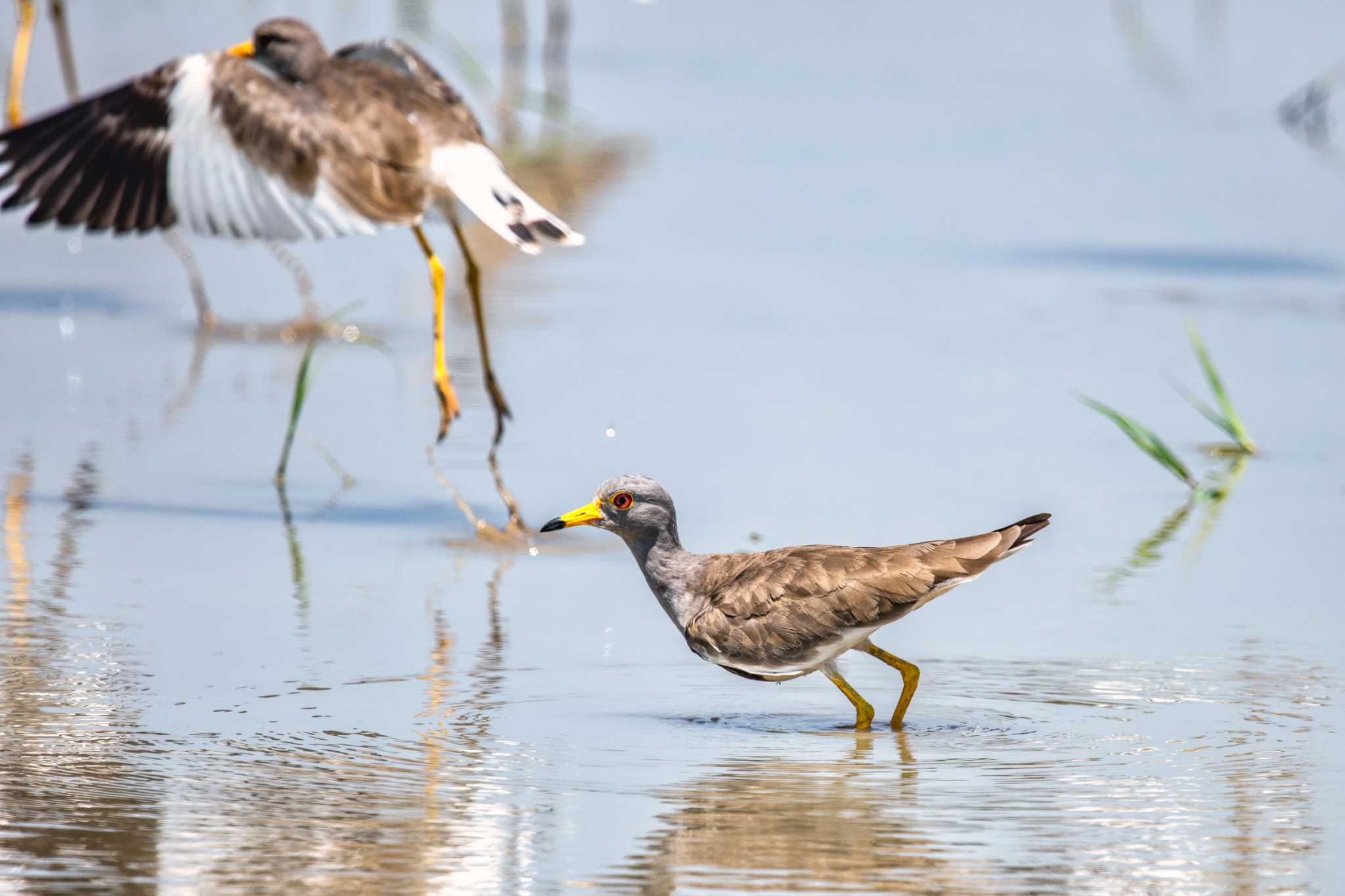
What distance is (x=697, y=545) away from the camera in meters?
8.30

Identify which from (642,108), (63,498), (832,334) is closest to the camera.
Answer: (63,498)

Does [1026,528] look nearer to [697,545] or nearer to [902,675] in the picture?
[902,675]

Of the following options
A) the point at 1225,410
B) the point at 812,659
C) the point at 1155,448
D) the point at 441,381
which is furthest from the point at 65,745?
the point at 1225,410

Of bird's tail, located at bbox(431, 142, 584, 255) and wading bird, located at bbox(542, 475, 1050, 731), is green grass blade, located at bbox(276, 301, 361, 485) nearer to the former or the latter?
bird's tail, located at bbox(431, 142, 584, 255)

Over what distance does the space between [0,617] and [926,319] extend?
21.2ft

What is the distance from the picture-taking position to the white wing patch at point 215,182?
9.61m

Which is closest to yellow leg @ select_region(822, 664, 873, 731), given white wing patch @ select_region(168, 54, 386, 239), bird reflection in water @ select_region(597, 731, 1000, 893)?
bird reflection in water @ select_region(597, 731, 1000, 893)

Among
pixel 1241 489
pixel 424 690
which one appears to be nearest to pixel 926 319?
pixel 1241 489

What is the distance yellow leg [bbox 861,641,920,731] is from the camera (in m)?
6.50

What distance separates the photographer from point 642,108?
67.6ft

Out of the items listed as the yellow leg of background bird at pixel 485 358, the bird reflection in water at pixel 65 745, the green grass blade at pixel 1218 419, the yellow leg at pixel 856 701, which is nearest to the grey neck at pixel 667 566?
the yellow leg at pixel 856 701

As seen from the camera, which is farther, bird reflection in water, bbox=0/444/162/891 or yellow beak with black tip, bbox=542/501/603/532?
yellow beak with black tip, bbox=542/501/603/532

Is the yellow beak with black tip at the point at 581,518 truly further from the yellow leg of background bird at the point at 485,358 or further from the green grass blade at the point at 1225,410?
the green grass blade at the point at 1225,410

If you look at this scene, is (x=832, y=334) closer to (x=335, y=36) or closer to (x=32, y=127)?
(x=32, y=127)
